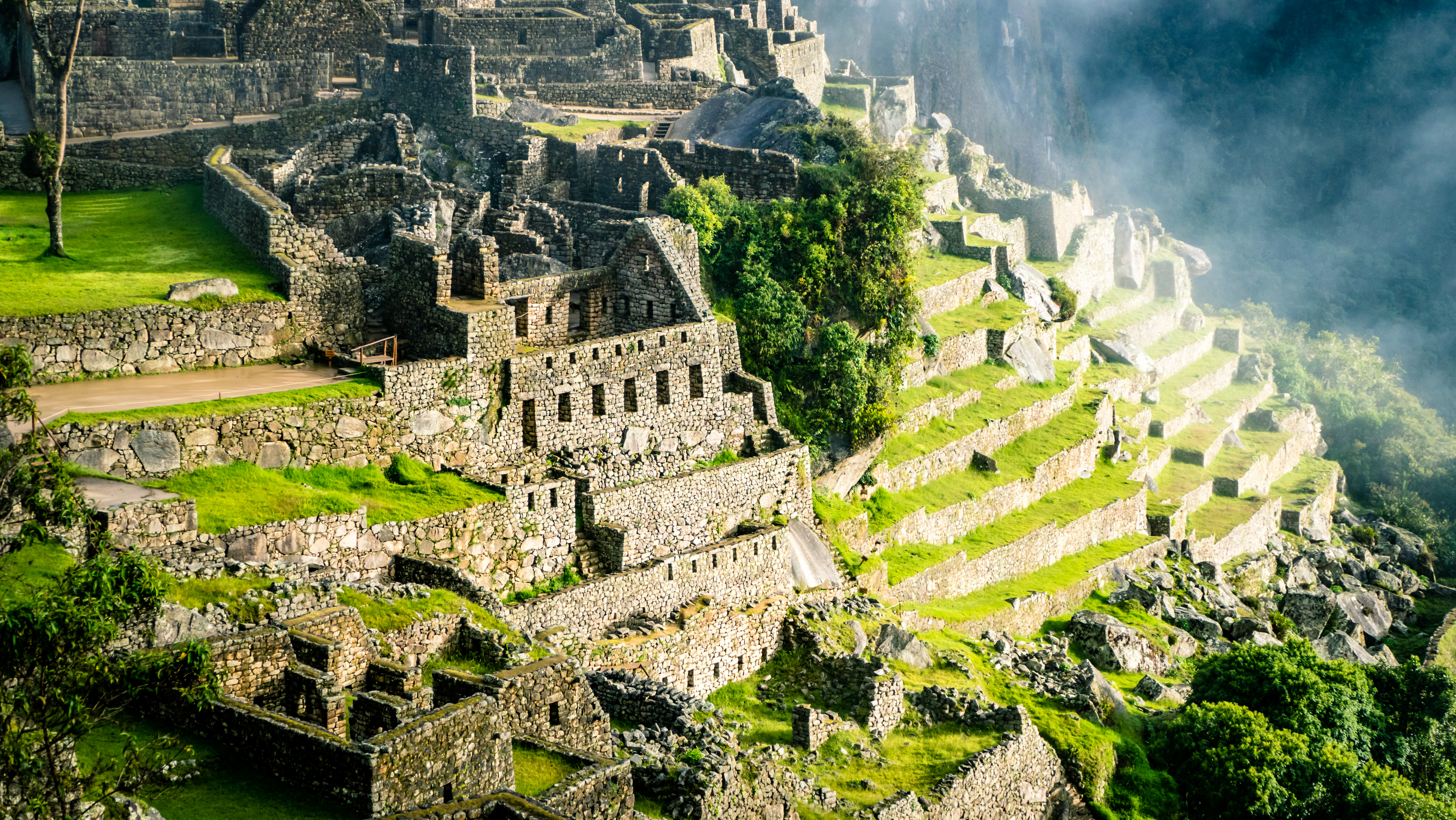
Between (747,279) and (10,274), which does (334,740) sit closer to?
(10,274)

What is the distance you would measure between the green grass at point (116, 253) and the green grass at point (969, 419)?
17522mm

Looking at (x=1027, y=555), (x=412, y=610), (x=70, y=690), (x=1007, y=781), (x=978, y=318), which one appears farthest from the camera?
(x=978, y=318)

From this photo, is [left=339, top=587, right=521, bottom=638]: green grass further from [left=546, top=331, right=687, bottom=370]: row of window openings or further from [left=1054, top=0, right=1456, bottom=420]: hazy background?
[left=1054, top=0, right=1456, bottom=420]: hazy background

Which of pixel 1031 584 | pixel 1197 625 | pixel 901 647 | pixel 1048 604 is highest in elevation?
pixel 901 647

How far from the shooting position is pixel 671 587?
34.2 m

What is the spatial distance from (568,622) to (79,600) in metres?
13.3

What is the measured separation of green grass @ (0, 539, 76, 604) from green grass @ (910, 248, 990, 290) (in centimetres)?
3400

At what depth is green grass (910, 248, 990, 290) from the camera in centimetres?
5712

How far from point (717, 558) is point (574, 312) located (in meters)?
7.61

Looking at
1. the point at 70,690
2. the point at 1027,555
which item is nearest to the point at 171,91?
the point at 1027,555

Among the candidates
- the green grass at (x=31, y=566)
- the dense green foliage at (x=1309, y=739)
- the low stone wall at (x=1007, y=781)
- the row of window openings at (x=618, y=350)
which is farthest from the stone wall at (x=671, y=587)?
the dense green foliage at (x=1309, y=739)

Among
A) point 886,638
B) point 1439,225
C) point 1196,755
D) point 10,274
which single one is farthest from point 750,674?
point 1439,225

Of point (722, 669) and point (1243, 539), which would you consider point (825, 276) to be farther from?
point (1243, 539)

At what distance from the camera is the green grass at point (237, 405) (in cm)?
2894
